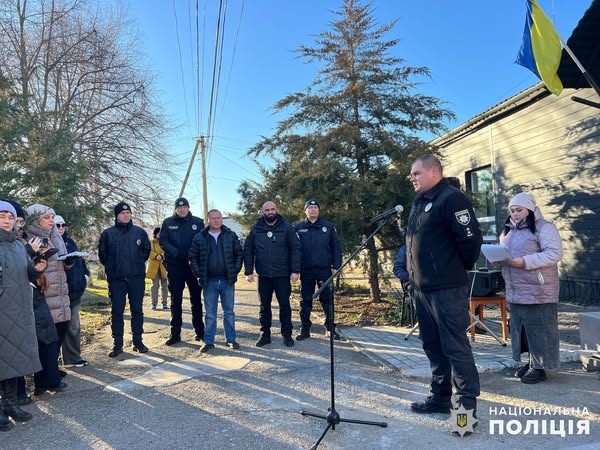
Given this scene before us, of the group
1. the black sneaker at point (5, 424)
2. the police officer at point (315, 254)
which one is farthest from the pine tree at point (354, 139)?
the black sneaker at point (5, 424)

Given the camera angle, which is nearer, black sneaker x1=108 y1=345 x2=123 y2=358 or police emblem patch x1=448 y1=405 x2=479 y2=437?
police emblem patch x1=448 y1=405 x2=479 y2=437

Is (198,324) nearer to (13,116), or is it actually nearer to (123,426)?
(123,426)

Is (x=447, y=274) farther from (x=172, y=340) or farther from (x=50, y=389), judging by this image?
(x=172, y=340)

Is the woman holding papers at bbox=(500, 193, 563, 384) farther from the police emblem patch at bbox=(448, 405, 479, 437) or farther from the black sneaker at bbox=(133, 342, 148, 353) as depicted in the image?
the black sneaker at bbox=(133, 342, 148, 353)

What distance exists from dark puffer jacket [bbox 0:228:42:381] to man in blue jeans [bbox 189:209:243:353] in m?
2.25

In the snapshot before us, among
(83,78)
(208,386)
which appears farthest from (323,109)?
(83,78)

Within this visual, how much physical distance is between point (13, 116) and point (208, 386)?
15.0ft

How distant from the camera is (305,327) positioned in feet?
20.7

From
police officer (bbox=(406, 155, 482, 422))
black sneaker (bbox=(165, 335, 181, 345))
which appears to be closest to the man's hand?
black sneaker (bbox=(165, 335, 181, 345))

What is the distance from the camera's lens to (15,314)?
12.1ft

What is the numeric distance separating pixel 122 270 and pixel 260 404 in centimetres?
296

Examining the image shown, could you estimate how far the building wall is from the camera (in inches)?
305

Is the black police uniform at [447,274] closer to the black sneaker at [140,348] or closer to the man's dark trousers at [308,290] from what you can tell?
the man's dark trousers at [308,290]

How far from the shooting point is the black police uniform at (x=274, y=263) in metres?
6.05
